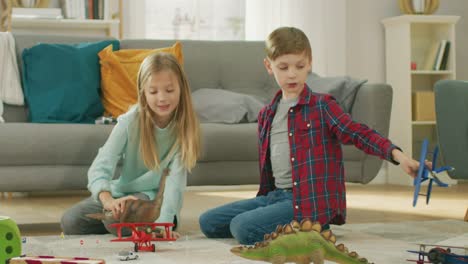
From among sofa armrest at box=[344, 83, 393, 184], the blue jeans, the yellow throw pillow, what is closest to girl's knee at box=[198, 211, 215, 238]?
the blue jeans

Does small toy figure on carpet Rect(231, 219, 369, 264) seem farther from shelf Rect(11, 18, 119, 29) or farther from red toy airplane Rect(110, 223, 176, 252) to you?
shelf Rect(11, 18, 119, 29)

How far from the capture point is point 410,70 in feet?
17.6

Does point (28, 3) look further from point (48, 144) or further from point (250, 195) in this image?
point (48, 144)

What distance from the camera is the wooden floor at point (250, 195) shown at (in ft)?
10.3

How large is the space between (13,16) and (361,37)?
234 centimetres

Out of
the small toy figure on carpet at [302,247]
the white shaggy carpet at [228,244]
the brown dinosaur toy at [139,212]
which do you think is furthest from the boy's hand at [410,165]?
the brown dinosaur toy at [139,212]

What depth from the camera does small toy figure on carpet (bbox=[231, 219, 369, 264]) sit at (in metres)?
1.52

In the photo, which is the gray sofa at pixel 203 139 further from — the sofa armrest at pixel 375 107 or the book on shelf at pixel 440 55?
the book on shelf at pixel 440 55

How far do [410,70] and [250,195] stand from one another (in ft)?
5.13

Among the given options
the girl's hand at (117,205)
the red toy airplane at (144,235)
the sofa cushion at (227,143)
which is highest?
the sofa cushion at (227,143)

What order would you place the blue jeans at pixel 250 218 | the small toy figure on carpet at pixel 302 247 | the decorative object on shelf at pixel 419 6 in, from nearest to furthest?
1. the small toy figure on carpet at pixel 302 247
2. the blue jeans at pixel 250 218
3. the decorative object on shelf at pixel 419 6

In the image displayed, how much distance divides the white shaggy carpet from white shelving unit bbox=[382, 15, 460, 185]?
2567mm

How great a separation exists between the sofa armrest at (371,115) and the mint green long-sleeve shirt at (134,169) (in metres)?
1.06

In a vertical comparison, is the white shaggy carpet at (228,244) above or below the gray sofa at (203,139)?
below
